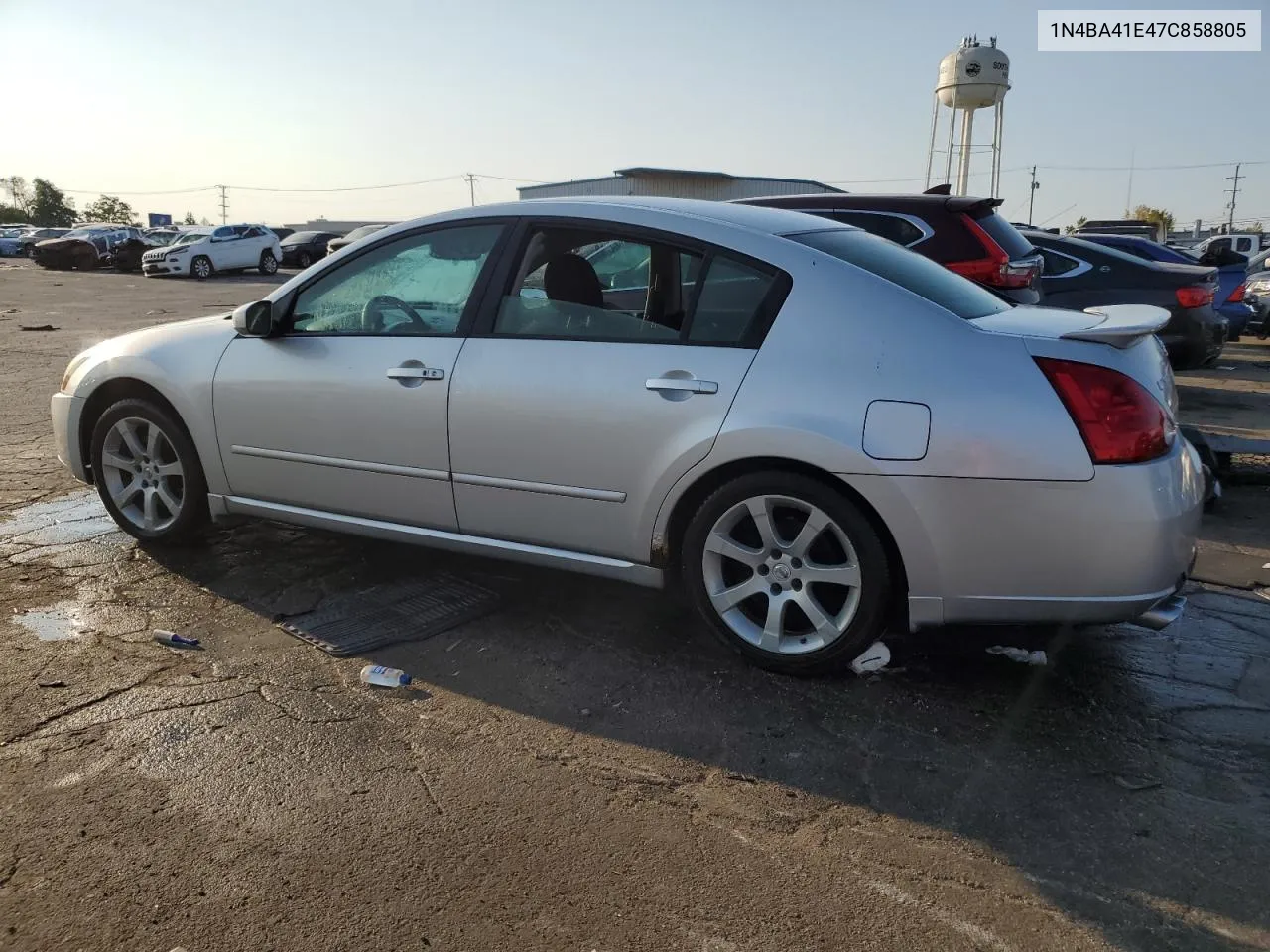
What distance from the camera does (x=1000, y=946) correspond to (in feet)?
7.35

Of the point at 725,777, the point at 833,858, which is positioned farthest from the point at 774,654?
the point at 833,858

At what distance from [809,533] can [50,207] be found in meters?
111

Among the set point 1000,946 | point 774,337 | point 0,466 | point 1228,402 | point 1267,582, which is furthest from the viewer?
point 1228,402

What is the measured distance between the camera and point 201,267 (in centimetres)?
3198

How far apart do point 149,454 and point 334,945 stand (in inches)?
126

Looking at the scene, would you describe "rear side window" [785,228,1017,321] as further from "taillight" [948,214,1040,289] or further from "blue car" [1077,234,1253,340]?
"blue car" [1077,234,1253,340]

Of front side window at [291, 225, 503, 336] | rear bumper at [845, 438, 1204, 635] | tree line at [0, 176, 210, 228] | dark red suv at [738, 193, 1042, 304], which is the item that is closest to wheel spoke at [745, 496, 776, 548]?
rear bumper at [845, 438, 1204, 635]

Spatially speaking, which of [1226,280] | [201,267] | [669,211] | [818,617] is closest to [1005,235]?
[669,211]

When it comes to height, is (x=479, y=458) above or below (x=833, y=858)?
above

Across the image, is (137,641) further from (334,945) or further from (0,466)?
(0,466)

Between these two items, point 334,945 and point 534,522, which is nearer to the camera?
point 334,945

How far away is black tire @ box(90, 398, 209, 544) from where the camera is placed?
467 cm

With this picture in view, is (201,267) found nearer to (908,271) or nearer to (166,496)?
(166,496)

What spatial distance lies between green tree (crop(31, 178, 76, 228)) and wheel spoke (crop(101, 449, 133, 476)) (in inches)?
4087
